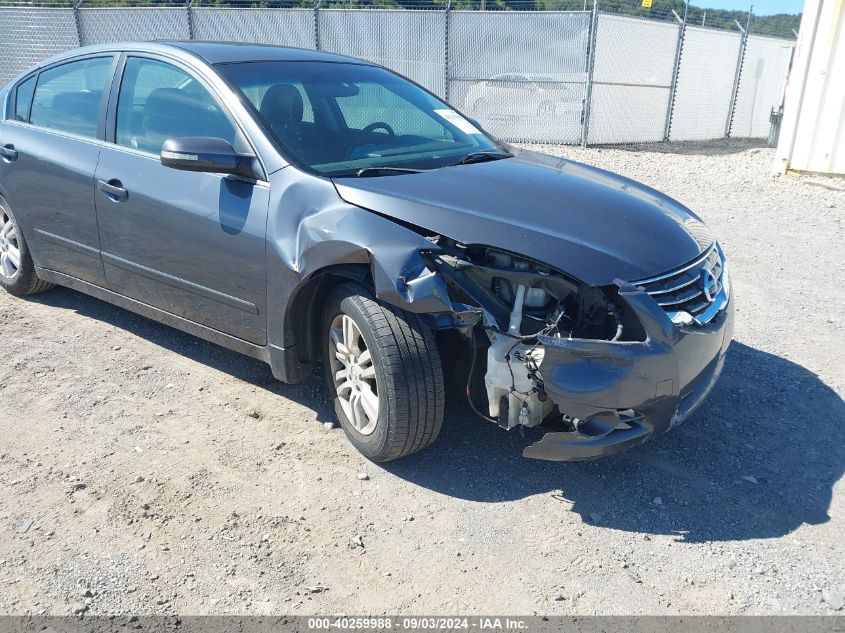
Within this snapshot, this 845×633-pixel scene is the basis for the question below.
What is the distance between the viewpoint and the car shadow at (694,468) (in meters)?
3.10

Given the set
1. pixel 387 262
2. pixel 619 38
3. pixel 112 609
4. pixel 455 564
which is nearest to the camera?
pixel 112 609

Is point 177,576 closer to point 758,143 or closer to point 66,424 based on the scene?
point 66,424

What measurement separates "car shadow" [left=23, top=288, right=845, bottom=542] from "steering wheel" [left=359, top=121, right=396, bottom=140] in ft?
4.74

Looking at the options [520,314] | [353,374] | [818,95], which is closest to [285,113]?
[353,374]

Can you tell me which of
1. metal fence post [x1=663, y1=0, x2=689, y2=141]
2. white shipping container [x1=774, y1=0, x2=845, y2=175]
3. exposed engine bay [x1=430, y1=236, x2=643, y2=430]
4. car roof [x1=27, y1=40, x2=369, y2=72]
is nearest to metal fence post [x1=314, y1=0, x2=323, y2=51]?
metal fence post [x1=663, y1=0, x2=689, y2=141]

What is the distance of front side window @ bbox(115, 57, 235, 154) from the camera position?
12.7 feet

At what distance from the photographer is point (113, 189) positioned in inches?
164

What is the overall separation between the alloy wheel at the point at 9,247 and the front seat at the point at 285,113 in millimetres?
2413

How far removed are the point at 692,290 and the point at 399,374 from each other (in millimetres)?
1343

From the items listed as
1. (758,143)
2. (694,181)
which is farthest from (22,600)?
(758,143)

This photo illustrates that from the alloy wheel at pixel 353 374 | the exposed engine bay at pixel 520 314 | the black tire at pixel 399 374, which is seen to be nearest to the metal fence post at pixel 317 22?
the alloy wheel at pixel 353 374

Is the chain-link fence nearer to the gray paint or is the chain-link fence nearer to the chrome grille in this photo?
the gray paint

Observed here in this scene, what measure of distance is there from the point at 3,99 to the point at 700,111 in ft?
45.0

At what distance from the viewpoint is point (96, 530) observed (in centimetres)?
297
